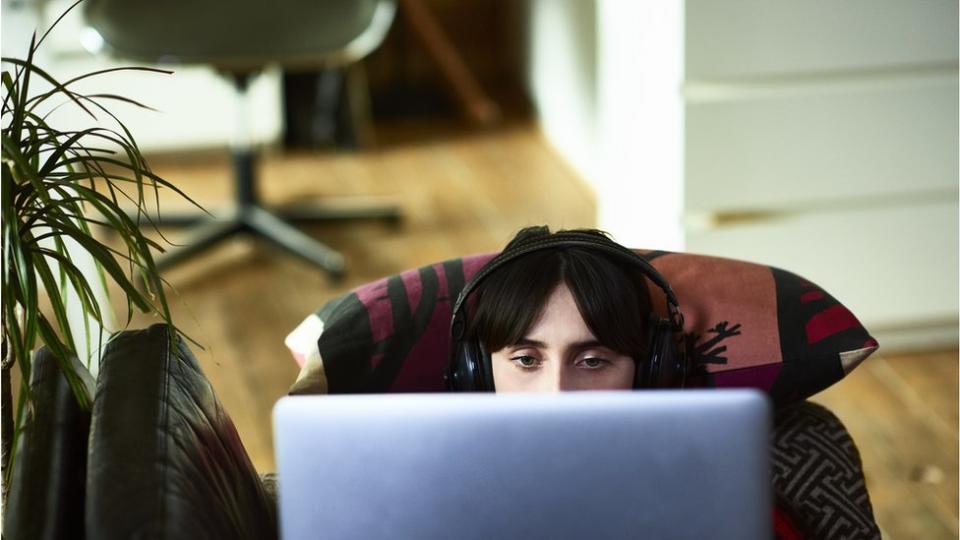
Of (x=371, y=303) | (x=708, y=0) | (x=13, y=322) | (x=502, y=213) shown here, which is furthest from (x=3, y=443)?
(x=502, y=213)

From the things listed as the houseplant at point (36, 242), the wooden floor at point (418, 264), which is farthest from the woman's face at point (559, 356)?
the wooden floor at point (418, 264)

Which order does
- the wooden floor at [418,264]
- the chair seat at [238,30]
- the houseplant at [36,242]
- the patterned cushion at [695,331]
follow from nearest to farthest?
the houseplant at [36,242] → the patterned cushion at [695,331] → the wooden floor at [418,264] → the chair seat at [238,30]

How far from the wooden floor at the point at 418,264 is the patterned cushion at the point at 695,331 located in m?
0.36

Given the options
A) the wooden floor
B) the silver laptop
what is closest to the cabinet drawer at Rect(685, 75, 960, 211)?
the wooden floor

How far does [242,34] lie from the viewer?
310 centimetres

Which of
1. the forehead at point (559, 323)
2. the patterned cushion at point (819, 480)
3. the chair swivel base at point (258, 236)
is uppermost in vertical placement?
the chair swivel base at point (258, 236)

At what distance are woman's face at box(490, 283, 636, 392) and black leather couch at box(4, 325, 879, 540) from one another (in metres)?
0.25

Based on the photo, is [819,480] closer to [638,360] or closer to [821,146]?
[638,360]

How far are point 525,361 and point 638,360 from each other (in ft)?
0.43

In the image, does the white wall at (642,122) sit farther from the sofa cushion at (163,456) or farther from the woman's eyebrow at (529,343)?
the sofa cushion at (163,456)

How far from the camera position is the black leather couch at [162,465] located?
1102 mm

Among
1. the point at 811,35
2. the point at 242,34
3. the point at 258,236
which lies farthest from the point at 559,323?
the point at 258,236

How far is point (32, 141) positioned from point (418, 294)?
524mm

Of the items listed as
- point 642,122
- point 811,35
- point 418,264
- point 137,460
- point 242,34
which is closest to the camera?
point 137,460
